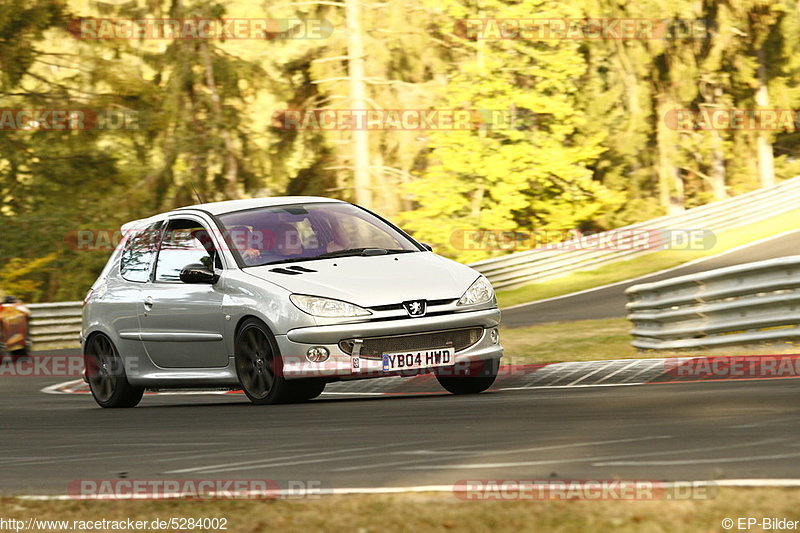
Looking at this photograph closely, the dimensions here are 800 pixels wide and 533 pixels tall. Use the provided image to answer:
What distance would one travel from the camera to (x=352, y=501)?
18.7 ft

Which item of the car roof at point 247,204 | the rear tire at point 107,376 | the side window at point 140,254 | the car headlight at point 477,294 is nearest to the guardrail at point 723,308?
the car headlight at point 477,294

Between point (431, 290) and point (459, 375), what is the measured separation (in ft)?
3.49

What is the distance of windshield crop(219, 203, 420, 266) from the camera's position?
420 inches

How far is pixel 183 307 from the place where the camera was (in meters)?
11.0

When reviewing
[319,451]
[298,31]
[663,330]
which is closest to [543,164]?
[298,31]
